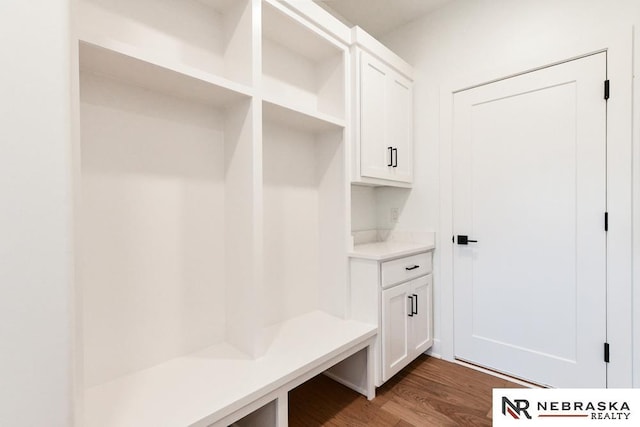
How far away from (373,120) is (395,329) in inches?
55.4

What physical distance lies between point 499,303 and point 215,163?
6.86ft

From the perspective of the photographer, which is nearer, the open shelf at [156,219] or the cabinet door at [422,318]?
the open shelf at [156,219]

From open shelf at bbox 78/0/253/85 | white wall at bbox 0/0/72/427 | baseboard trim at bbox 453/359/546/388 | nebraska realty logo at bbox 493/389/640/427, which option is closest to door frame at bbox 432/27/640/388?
nebraska realty logo at bbox 493/389/640/427

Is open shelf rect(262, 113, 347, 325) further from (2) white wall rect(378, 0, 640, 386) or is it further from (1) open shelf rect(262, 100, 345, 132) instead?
(2) white wall rect(378, 0, 640, 386)

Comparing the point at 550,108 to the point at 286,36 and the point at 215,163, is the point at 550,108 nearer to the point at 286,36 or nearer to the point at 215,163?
the point at 286,36

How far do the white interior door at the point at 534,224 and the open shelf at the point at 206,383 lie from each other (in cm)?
107

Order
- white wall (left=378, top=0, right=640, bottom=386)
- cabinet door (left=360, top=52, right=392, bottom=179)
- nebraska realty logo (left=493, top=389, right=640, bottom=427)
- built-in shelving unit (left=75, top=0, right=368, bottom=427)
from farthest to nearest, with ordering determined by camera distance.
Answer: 1. cabinet door (left=360, top=52, right=392, bottom=179)
2. white wall (left=378, top=0, right=640, bottom=386)
3. nebraska realty logo (left=493, top=389, right=640, bottom=427)
4. built-in shelving unit (left=75, top=0, right=368, bottom=427)

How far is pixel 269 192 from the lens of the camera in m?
1.86

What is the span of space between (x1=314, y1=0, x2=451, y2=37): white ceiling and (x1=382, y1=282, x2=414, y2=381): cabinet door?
2.13m

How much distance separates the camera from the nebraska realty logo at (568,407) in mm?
1415

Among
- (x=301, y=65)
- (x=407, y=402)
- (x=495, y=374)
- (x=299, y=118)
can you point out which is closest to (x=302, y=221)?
(x=299, y=118)

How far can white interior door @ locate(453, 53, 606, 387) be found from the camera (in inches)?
70.4

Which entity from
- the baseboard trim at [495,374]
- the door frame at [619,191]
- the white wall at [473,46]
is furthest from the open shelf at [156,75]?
the baseboard trim at [495,374]

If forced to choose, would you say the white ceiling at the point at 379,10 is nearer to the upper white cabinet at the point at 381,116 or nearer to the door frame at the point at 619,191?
the upper white cabinet at the point at 381,116
